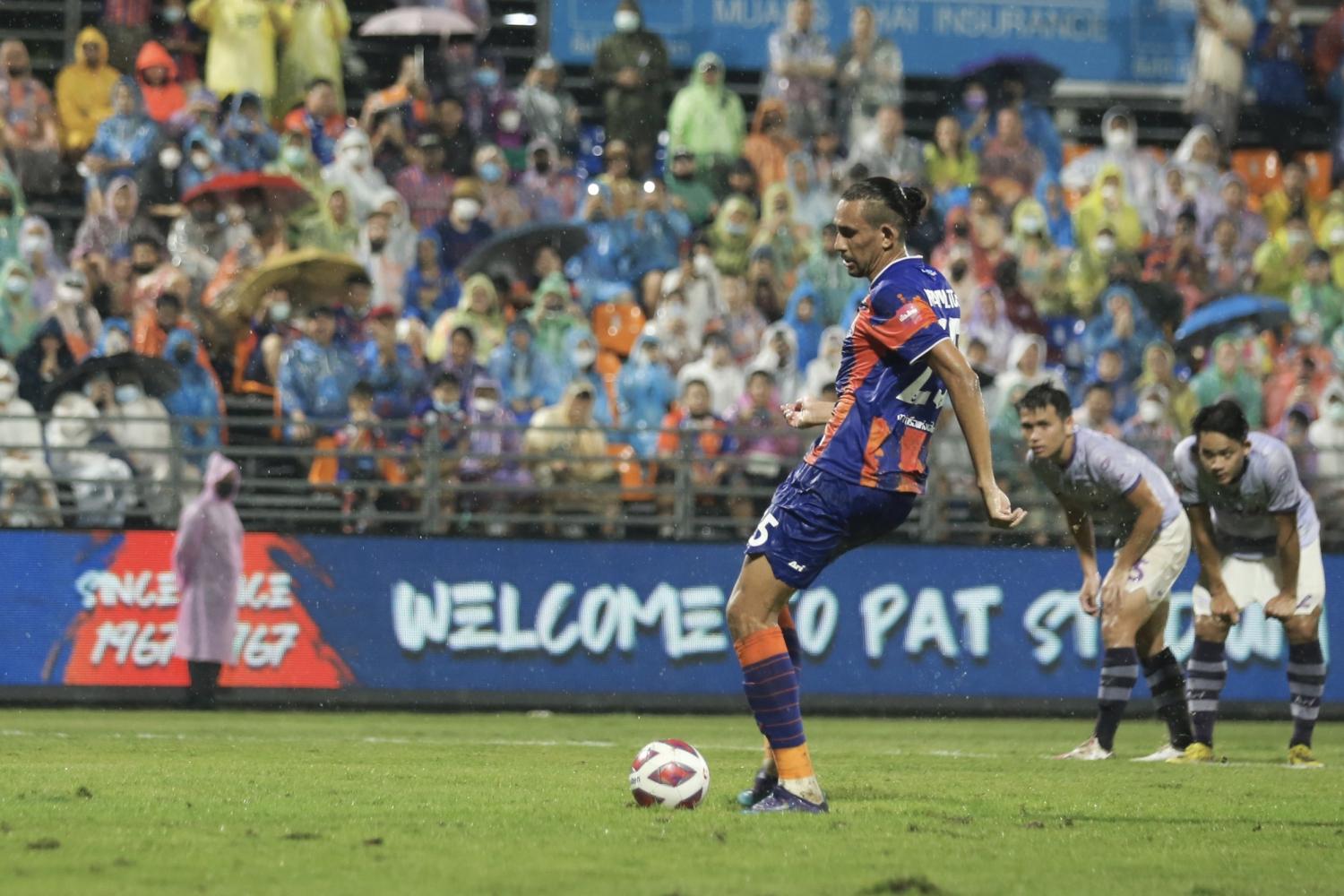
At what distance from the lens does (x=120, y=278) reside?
1889cm

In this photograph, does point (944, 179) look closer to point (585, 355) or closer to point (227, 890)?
point (585, 355)

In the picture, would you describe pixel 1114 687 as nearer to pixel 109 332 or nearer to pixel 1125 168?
pixel 109 332

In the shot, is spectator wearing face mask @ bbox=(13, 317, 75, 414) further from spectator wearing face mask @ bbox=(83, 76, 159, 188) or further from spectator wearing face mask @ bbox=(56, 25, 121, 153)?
spectator wearing face mask @ bbox=(56, 25, 121, 153)

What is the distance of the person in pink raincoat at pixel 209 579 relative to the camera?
16.6 metres

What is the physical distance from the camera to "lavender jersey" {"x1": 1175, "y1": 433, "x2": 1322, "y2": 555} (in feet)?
39.0

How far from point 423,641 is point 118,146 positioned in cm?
643

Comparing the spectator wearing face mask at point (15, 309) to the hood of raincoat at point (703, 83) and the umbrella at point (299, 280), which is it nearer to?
the umbrella at point (299, 280)

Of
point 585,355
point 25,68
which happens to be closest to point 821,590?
point 585,355

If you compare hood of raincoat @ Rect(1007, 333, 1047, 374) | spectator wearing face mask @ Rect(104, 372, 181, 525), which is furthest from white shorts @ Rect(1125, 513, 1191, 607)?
spectator wearing face mask @ Rect(104, 372, 181, 525)

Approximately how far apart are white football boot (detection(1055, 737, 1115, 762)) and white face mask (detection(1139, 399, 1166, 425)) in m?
7.68

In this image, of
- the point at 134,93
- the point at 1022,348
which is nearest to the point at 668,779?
the point at 1022,348

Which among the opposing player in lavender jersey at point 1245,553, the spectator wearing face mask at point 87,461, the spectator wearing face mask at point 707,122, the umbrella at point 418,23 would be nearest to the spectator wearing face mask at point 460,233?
the umbrella at point 418,23

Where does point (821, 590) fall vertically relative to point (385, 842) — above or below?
below

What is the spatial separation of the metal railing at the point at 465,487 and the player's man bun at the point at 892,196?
28.5 ft
